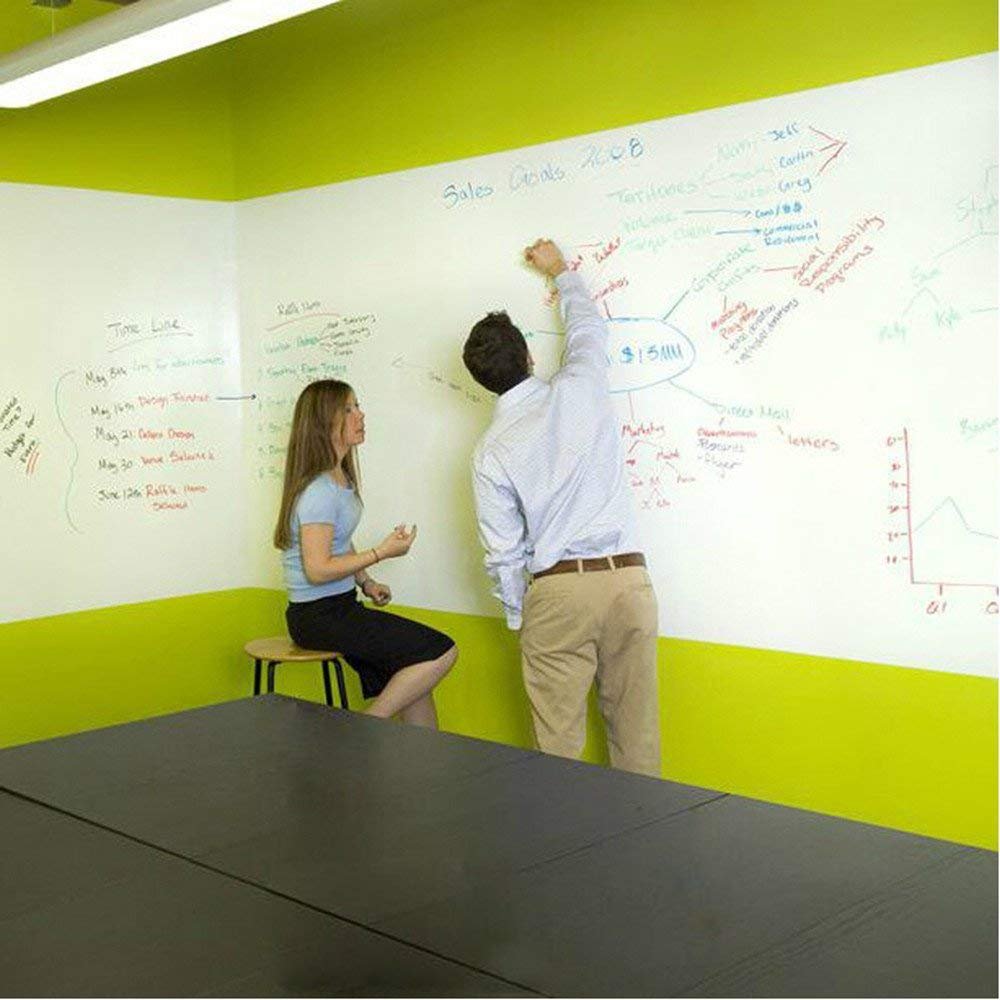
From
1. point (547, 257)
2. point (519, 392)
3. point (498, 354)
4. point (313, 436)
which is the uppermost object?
point (547, 257)

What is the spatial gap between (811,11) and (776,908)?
8.44 feet

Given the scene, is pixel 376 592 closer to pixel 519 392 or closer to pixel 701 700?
pixel 519 392

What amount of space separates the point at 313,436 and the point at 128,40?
1.73 meters

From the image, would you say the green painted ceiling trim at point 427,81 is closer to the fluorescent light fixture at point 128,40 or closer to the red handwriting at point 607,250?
the red handwriting at point 607,250

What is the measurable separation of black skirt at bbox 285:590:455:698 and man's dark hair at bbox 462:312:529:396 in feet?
2.84

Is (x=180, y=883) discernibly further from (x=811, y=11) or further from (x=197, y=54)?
(x=197, y=54)

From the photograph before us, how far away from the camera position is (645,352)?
4199mm

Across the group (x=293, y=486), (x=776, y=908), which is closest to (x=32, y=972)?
(x=776, y=908)

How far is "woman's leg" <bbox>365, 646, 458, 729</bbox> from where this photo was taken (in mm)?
4496

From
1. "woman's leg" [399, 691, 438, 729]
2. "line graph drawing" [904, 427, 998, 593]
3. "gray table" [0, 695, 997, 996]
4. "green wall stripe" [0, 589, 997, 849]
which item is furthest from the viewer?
"woman's leg" [399, 691, 438, 729]

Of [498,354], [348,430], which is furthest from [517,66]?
[348,430]

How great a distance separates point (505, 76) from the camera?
14.9 ft

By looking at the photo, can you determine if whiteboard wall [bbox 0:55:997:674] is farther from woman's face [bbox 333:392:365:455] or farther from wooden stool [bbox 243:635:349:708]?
wooden stool [bbox 243:635:349:708]

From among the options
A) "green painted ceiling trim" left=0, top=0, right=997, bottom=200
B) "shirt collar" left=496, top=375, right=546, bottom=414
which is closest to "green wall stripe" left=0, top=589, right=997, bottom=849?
"shirt collar" left=496, top=375, right=546, bottom=414
